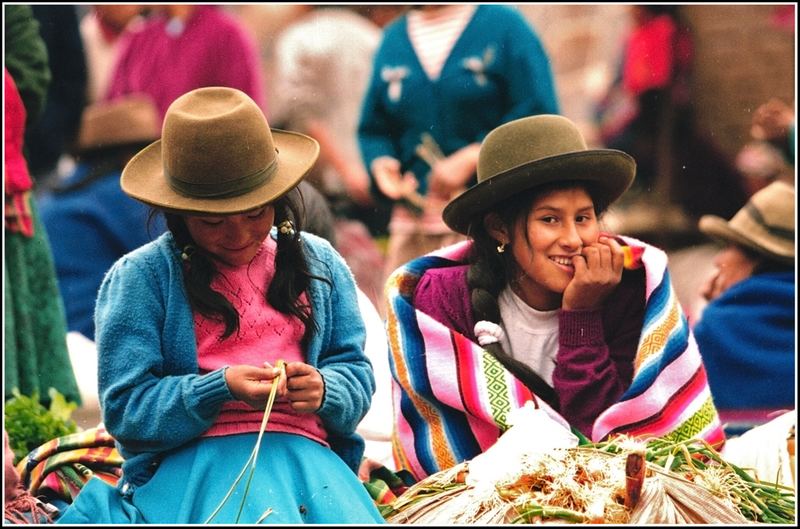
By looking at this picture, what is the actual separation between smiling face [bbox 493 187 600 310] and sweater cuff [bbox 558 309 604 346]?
89 mm

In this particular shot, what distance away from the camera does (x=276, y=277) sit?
14.8ft

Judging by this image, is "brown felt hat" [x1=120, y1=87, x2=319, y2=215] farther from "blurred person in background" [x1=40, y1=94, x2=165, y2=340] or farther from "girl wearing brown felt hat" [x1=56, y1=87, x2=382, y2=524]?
"blurred person in background" [x1=40, y1=94, x2=165, y2=340]

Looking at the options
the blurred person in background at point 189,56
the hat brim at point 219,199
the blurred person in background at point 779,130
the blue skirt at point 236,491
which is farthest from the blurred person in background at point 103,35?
the blue skirt at point 236,491

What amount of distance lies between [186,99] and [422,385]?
122 centimetres

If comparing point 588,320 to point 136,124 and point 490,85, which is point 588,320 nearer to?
point 490,85

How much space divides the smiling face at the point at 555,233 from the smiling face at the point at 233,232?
964 millimetres

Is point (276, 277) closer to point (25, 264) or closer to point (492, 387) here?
point (492, 387)

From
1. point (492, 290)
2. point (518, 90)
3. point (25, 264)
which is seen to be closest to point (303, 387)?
point (492, 290)

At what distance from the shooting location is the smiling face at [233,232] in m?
4.39

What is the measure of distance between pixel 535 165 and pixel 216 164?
1.08 m

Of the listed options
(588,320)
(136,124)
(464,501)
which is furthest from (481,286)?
(136,124)

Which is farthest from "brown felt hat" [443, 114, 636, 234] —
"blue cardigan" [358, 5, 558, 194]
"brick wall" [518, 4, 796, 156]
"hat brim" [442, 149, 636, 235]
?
"brick wall" [518, 4, 796, 156]

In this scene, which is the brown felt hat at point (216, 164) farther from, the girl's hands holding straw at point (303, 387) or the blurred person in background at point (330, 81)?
the blurred person in background at point (330, 81)

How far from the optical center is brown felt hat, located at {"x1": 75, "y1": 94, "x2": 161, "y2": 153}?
8109 millimetres
